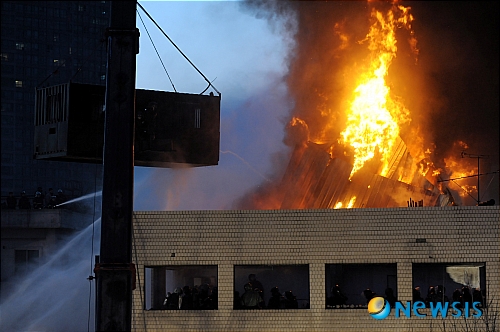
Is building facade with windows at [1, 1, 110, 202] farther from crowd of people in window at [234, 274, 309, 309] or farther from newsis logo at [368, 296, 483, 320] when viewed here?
newsis logo at [368, 296, 483, 320]

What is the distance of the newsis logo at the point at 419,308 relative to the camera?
20297 millimetres

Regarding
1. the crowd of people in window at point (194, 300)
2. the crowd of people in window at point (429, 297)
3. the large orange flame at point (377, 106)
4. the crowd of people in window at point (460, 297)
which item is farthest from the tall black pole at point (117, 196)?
the large orange flame at point (377, 106)

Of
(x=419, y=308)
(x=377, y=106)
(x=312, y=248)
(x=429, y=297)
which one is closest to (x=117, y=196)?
(x=312, y=248)

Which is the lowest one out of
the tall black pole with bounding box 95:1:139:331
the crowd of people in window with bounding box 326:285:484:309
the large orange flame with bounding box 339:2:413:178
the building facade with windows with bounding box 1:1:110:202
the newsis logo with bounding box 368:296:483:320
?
the newsis logo with bounding box 368:296:483:320

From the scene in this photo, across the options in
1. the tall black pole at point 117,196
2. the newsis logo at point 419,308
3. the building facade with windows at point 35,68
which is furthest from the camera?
the building facade with windows at point 35,68

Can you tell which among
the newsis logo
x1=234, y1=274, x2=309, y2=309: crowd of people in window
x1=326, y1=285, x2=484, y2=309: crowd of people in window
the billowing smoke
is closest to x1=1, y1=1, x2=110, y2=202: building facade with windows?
the billowing smoke

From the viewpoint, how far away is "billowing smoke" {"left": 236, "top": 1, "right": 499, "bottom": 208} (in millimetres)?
34094

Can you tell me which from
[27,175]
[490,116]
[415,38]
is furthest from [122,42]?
[27,175]

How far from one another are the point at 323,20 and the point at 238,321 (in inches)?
753

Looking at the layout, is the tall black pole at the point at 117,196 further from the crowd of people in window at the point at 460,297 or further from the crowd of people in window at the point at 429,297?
the crowd of people in window at the point at 460,297

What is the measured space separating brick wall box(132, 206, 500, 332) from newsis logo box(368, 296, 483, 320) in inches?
6.8

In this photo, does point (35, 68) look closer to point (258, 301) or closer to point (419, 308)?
point (258, 301)

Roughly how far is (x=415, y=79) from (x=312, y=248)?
18.3 meters

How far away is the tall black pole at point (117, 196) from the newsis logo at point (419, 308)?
1118cm
